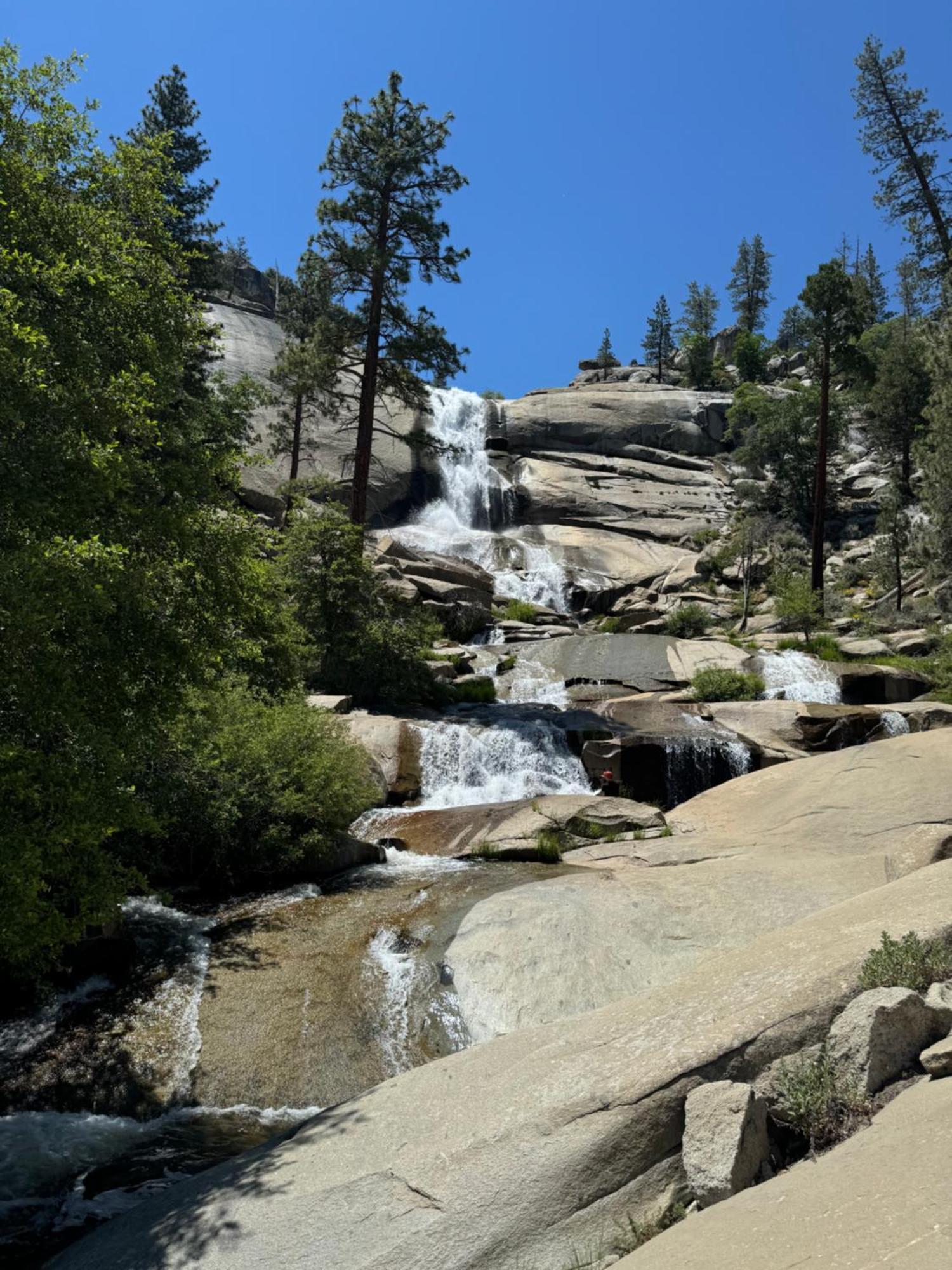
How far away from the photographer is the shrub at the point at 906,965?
480cm

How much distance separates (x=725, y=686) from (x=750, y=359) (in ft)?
185

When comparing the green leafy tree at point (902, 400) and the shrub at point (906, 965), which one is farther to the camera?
the green leafy tree at point (902, 400)

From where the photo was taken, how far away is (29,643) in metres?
6.68

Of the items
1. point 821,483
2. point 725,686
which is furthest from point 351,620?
point 821,483

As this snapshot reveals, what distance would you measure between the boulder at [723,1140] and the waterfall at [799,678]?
65.3ft

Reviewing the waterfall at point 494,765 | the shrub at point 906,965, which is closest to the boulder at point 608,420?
Answer: the waterfall at point 494,765

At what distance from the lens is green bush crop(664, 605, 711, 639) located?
105 ft

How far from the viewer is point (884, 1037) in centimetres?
430

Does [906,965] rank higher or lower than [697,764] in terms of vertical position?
lower

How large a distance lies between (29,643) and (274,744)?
692 cm

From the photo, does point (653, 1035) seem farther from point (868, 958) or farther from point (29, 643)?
point (29, 643)

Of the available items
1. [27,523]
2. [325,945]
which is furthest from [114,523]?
[325,945]

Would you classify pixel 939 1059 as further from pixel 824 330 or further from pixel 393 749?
pixel 824 330

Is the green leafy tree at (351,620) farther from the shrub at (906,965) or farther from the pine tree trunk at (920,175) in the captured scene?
the pine tree trunk at (920,175)
